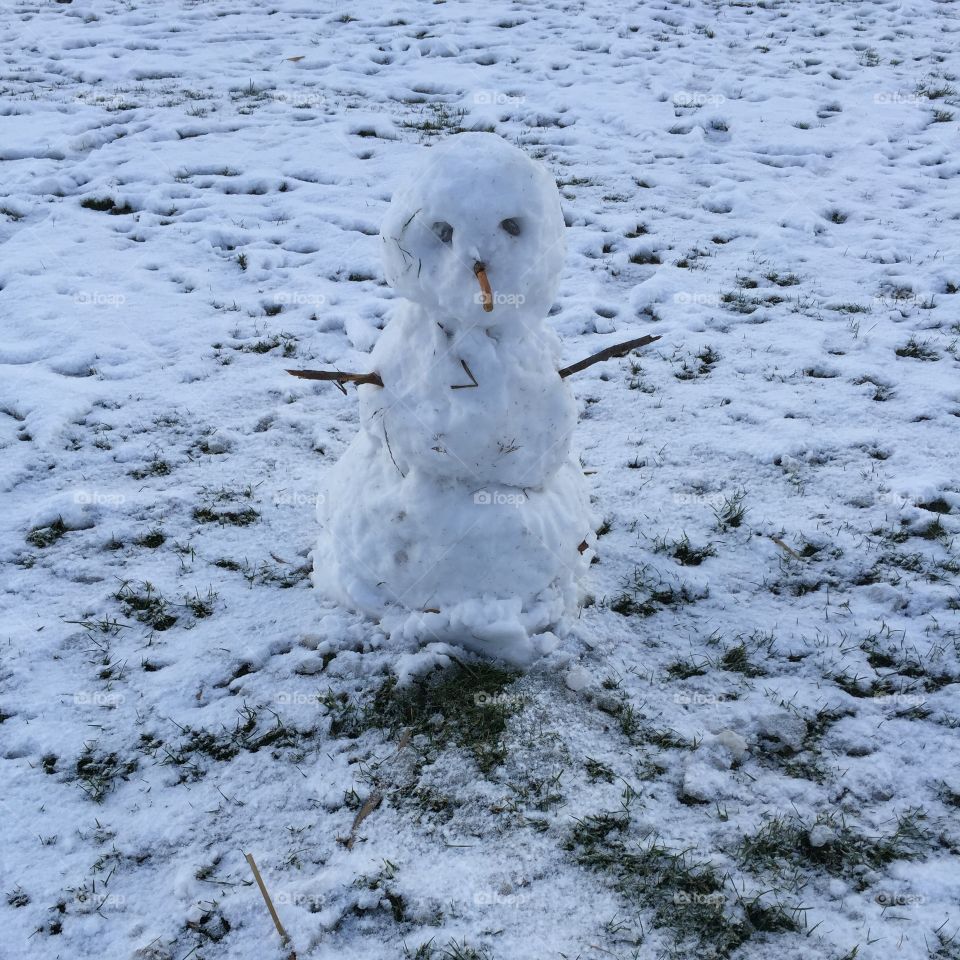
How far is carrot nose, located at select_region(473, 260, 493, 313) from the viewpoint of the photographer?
2.31 meters

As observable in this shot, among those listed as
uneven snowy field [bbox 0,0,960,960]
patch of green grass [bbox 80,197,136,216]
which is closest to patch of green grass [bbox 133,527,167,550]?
uneven snowy field [bbox 0,0,960,960]

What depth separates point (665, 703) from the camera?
2.78 meters

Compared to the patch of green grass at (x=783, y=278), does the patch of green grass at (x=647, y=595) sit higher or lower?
lower

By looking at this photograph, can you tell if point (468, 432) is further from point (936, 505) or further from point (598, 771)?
point (936, 505)

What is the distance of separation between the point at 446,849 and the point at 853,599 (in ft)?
6.35

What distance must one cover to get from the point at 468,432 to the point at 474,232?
0.63 m

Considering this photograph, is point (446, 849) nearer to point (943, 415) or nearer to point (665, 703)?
point (665, 703)

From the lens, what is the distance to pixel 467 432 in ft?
8.40

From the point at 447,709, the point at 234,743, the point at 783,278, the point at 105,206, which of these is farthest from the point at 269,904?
the point at 105,206

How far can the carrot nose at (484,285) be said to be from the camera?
7.57 ft

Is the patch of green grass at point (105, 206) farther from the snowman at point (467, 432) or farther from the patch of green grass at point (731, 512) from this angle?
the patch of green grass at point (731, 512)

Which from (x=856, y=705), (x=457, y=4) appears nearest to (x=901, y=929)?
(x=856, y=705)

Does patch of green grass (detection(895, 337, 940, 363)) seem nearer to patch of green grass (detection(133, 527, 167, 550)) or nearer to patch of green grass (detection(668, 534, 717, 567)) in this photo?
patch of green grass (detection(668, 534, 717, 567))

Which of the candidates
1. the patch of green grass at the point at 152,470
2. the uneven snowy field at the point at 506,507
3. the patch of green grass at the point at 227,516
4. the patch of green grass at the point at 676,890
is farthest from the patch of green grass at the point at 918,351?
the patch of green grass at the point at 152,470
